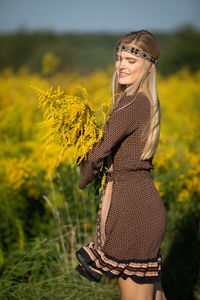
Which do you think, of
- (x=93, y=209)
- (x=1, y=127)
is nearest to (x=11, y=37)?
(x=1, y=127)

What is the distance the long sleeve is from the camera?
51.9 inches

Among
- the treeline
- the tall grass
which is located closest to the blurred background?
the tall grass

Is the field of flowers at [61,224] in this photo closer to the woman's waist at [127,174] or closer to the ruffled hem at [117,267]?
the woman's waist at [127,174]

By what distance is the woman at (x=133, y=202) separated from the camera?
139cm

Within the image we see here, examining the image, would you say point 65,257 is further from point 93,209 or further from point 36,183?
point 36,183

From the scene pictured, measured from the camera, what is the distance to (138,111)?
137 cm

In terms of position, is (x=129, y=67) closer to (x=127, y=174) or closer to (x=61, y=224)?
(x=127, y=174)

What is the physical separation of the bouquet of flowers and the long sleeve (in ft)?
0.10

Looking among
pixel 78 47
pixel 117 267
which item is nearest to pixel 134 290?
pixel 117 267

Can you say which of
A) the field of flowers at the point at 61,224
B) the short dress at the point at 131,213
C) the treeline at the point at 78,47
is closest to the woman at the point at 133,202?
the short dress at the point at 131,213

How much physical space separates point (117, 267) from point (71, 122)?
2.34 ft

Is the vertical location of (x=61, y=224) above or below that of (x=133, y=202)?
below

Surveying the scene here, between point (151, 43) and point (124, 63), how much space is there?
167mm

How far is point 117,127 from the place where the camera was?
1315 mm
